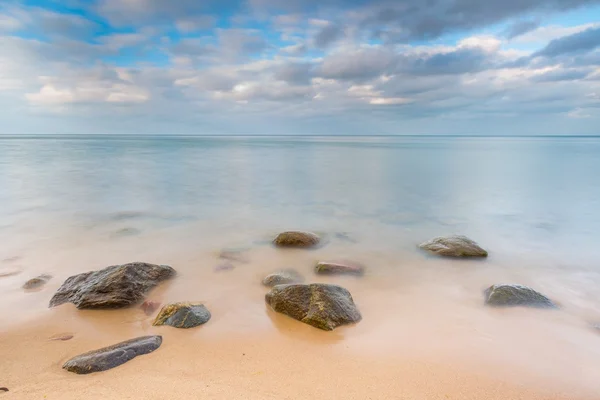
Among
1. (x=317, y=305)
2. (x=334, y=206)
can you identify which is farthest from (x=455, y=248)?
(x=334, y=206)

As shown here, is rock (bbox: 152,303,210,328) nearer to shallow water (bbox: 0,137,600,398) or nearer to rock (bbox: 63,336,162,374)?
shallow water (bbox: 0,137,600,398)

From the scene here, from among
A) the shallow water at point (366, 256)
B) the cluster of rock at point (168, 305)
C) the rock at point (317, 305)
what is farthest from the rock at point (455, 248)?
the rock at point (317, 305)

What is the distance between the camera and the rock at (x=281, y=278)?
6.04 m

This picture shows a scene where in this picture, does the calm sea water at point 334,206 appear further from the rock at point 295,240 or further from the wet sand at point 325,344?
the wet sand at point 325,344

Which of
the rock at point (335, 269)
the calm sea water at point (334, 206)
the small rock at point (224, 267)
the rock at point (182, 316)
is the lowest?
the calm sea water at point (334, 206)

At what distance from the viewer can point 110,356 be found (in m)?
3.72

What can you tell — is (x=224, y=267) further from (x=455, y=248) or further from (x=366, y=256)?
(x=455, y=248)

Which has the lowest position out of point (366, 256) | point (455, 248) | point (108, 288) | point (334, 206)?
point (334, 206)

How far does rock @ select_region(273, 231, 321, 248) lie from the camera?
8195mm

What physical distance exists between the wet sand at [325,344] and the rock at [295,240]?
4.95 ft

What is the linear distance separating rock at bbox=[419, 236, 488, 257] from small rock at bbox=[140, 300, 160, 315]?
562 cm

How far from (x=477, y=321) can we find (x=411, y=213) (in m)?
7.92

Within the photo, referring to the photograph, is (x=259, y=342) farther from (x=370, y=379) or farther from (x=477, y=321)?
(x=477, y=321)

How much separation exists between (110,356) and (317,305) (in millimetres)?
2454
